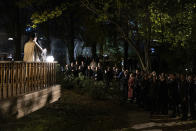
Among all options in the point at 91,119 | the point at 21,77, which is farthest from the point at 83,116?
the point at 21,77

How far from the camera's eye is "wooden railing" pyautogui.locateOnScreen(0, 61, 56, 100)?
7.96 metres

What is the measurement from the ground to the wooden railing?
102cm

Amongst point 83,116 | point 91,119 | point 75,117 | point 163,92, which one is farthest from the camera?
point 163,92

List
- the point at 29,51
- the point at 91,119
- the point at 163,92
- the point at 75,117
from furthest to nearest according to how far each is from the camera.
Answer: the point at 163,92, the point at 91,119, the point at 75,117, the point at 29,51

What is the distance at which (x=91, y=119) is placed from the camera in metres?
11.7

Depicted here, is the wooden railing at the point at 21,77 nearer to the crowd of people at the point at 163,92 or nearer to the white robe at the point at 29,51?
the white robe at the point at 29,51

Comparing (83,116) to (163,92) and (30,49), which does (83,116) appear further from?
(163,92)

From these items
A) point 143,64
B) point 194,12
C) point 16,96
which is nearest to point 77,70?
point 143,64

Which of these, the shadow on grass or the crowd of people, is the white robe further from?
the crowd of people

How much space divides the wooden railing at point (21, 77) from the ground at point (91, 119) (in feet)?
3.34

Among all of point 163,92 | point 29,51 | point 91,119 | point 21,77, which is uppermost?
point 29,51

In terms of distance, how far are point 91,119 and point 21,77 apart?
414cm

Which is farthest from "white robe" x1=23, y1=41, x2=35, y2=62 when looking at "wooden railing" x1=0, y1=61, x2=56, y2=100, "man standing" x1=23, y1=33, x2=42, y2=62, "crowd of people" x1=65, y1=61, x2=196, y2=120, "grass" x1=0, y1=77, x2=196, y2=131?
"crowd of people" x1=65, y1=61, x2=196, y2=120

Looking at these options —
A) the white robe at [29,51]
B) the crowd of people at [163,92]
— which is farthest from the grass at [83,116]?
the white robe at [29,51]
